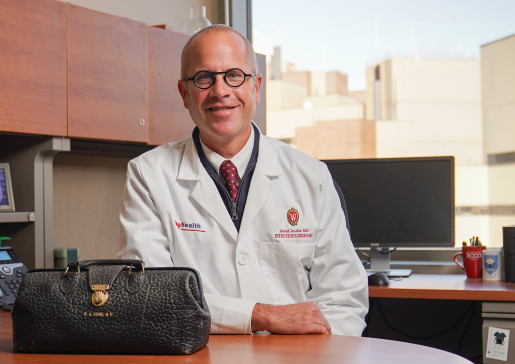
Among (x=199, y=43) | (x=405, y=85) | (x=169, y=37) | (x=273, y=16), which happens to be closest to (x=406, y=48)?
(x=405, y=85)

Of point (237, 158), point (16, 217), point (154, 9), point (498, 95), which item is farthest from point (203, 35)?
point (498, 95)

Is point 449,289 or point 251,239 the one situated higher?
point 251,239

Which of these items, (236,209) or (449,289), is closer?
(236,209)

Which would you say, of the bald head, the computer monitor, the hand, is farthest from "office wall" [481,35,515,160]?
the hand

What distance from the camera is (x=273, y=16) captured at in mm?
3311

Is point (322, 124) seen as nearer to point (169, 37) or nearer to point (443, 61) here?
point (443, 61)

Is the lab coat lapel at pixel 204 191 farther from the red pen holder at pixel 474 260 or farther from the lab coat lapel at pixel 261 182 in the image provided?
the red pen holder at pixel 474 260

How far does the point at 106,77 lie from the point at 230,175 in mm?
890

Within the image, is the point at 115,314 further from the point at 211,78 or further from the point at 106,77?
the point at 106,77

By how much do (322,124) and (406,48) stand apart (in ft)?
2.03

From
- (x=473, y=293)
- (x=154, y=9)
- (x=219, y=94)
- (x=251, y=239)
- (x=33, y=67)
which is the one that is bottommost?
(x=473, y=293)

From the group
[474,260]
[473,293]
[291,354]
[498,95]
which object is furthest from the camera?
[498,95]

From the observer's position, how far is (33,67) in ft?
6.12

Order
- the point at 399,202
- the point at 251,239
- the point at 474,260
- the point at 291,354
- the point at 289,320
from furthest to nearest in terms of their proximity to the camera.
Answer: the point at 399,202, the point at 474,260, the point at 251,239, the point at 289,320, the point at 291,354
